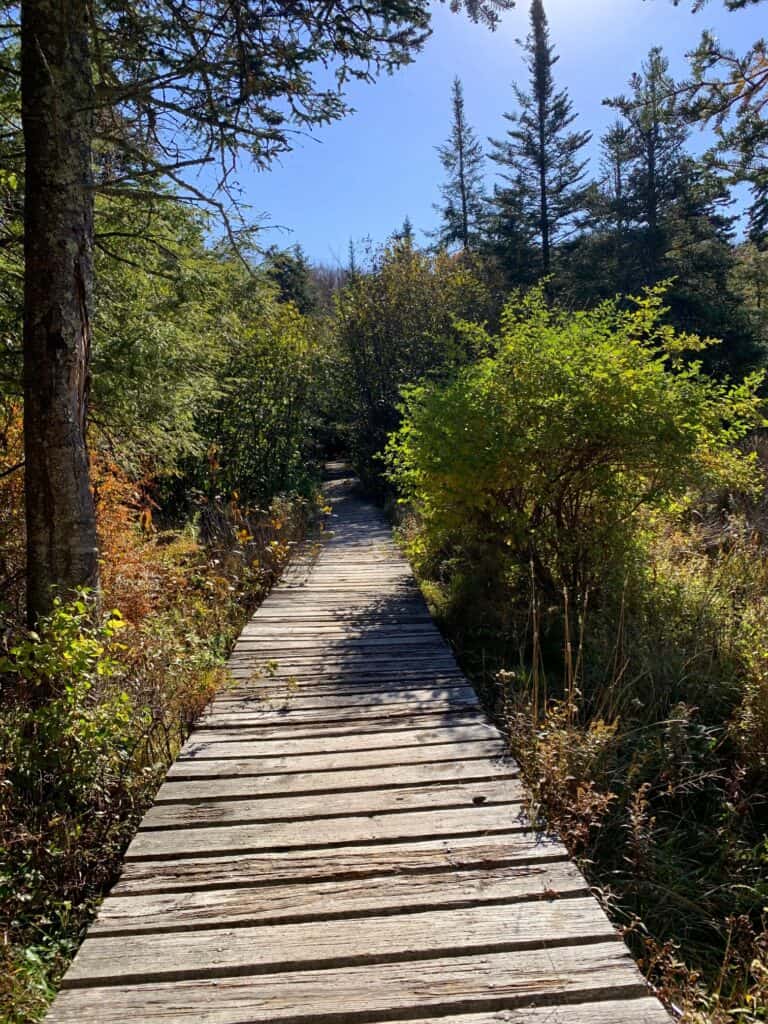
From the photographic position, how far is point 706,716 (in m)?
3.64

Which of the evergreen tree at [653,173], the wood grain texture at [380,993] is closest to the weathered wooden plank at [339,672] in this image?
the wood grain texture at [380,993]

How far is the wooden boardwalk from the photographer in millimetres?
1658

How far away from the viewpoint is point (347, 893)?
205 cm

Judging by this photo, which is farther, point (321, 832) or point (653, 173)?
point (653, 173)

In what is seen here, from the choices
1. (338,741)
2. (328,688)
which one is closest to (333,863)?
(338,741)

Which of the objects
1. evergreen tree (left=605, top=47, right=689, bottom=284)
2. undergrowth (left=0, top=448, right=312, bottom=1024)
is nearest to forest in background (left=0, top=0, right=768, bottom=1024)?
undergrowth (left=0, top=448, right=312, bottom=1024)

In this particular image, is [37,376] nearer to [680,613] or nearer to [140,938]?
[140,938]

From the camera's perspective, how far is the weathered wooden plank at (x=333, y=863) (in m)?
2.13

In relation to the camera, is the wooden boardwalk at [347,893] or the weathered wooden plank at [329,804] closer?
the wooden boardwalk at [347,893]

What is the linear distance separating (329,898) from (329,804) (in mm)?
540

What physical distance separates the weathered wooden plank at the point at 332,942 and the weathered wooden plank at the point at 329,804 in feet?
1.87

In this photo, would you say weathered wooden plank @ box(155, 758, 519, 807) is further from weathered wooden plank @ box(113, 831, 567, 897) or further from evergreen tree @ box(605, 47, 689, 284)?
evergreen tree @ box(605, 47, 689, 284)

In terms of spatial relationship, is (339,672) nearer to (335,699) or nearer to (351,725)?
(335,699)

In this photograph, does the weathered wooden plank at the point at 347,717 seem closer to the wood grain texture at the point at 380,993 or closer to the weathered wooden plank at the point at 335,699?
the weathered wooden plank at the point at 335,699
